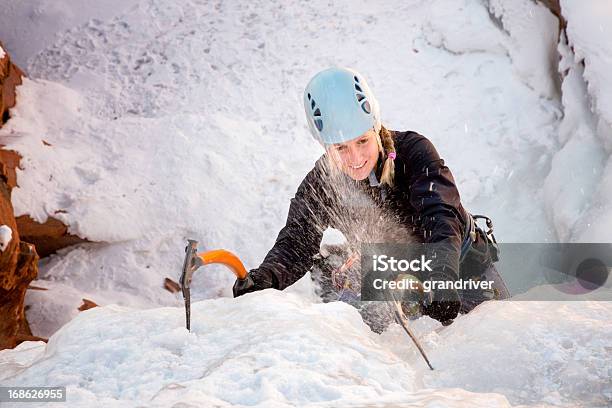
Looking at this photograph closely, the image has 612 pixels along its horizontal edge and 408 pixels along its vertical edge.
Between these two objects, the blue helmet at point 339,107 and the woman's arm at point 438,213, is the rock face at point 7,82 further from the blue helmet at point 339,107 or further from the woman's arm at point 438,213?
the woman's arm at point 438,213

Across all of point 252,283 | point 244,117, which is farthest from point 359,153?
point 244,117

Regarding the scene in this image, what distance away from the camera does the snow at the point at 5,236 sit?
4979 millimetres

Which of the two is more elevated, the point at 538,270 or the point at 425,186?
Result: the point at 425,186

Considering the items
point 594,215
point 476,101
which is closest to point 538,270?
point 594,215

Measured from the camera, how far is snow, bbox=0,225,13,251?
4.98 metres

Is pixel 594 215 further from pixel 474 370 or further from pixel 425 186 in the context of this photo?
pixel 474 370

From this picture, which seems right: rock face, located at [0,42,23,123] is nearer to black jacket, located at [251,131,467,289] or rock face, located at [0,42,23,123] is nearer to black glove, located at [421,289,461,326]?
black jacket, located at [251,131,467,289]

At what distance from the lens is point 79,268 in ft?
23.1

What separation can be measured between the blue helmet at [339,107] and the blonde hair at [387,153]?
2.5 inches

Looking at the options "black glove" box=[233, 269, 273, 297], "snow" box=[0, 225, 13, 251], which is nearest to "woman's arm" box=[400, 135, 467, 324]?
"black glove" box=[233, 269, 273, 297]

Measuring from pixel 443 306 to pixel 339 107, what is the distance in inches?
48.6

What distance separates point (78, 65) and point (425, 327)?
7.27 meters

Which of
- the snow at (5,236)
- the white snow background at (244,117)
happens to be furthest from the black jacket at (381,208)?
the snow at (5,236)

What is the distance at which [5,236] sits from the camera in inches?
197
